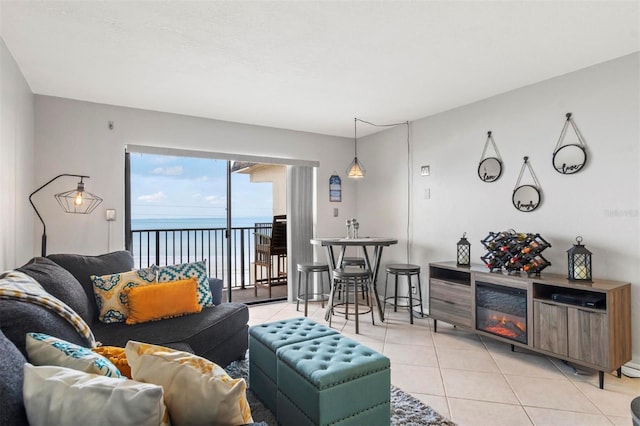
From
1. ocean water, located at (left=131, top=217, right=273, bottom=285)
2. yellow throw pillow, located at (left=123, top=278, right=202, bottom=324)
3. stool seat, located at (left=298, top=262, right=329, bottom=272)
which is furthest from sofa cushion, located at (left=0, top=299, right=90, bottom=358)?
ocean water, located at (left=131, top=217, right=273, bottom=285)

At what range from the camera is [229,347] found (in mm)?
2717

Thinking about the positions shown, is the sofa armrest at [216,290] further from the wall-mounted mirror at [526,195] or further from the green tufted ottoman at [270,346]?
the wall-mounted mirror at [526,195]

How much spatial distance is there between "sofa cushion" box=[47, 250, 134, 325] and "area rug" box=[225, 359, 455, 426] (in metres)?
1.25

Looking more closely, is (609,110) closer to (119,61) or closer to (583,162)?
(583,162)

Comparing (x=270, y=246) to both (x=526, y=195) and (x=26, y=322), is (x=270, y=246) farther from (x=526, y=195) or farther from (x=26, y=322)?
(x=26, y=322)

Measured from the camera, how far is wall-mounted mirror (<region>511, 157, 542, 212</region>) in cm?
333

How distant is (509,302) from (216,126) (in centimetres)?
368

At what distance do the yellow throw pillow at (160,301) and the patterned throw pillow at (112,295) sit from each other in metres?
0.05

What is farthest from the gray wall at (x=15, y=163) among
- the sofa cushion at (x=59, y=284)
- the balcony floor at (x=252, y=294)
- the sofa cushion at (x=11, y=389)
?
the balcony floor at (x=252, y=294)

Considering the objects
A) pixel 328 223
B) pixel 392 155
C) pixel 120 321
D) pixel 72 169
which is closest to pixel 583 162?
pixel 392 155

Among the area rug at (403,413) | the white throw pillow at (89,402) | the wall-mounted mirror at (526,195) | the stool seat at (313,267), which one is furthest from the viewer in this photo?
the stool seat at (313,267)

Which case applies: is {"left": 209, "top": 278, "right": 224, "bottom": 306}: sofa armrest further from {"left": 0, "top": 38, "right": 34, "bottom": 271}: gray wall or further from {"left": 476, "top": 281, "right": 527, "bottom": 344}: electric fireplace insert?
{"left": 476, "top": 281, "right": 527, "bottom": 344}: electric fireplace insert

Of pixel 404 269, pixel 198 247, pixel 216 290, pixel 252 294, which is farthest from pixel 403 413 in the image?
pixel 198 247

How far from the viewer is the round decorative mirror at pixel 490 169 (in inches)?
143
